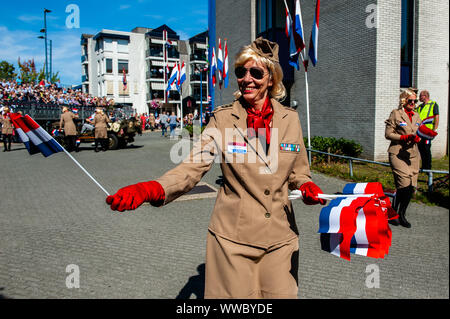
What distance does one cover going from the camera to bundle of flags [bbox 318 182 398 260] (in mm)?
1976

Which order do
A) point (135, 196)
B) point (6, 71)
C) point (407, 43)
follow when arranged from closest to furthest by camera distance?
1. point (135, 196)
2. point (407, 43)
3. point (6, 71)

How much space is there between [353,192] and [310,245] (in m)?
3.15

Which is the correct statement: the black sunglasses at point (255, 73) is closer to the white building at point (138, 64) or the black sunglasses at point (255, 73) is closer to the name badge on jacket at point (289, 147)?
the name badge on jacket at point (289, 147)

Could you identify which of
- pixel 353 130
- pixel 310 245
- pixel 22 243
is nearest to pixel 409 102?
pixel 310 245

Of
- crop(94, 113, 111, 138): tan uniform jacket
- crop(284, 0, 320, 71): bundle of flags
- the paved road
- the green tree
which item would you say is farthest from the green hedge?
the green tree

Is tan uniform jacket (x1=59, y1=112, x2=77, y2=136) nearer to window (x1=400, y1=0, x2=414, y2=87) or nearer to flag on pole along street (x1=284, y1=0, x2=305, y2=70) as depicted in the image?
flag on pole along street (x1=284, y1=0, x2=305, y2=70)

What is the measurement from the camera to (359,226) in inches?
78.5

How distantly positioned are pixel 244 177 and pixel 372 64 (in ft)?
40.1

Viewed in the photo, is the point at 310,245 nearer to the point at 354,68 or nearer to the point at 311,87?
the point at 354,68

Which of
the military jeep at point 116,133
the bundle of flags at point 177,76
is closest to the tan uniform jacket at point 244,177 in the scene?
the military jeep at point 116,133

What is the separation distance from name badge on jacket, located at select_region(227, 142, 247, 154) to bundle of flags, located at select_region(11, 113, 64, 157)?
140cm

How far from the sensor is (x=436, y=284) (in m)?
3.84

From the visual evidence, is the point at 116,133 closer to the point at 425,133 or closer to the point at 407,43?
the point at 407,43

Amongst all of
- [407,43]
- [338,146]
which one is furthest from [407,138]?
[407,43]
